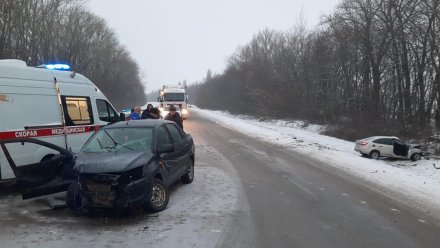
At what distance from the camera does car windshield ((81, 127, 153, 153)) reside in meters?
8.05

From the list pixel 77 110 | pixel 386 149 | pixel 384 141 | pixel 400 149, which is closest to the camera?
pixel 77 110

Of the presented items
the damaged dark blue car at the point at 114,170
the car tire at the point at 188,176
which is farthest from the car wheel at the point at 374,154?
the damaged dark blue car at the point at 114,170

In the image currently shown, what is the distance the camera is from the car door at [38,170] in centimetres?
761

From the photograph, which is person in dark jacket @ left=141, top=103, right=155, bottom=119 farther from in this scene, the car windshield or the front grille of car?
the front grille of car

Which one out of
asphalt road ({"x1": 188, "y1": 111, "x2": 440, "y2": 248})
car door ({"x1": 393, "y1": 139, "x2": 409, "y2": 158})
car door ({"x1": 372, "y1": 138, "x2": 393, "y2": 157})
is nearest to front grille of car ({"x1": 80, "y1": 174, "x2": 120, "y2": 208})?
asphalt road ({"x1": 188, "y1": 111, "x2": 440, "y2": 248})

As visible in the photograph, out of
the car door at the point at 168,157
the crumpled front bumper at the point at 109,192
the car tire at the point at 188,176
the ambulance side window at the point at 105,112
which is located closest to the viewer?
the crumpled front bumper at the point at 109,192

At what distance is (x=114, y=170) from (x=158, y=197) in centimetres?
106

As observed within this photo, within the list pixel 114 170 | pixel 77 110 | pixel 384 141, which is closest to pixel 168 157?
pixel 114 170

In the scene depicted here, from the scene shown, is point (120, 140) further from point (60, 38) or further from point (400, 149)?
point (60, 38)

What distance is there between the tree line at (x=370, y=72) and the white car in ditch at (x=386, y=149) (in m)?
8.45

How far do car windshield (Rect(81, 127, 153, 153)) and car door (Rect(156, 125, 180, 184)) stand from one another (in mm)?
234

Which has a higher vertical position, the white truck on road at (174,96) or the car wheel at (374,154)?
the white truck on road at (174,96)

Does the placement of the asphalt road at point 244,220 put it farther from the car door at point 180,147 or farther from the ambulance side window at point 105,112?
the ambulance side window at point 105,112

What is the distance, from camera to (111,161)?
7.24 meters
